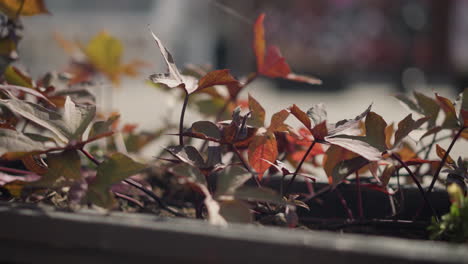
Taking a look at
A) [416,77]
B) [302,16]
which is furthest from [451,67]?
[302,16]

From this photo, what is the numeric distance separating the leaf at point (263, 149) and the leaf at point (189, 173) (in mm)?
68

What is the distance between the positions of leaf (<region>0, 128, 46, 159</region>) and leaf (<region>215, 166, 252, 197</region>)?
15cm

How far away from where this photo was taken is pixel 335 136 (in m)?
0.44

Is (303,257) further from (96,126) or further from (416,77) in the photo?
(416,77)

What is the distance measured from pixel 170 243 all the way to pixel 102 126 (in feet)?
0.57

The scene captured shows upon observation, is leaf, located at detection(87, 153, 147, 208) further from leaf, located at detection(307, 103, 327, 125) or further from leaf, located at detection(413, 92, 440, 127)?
leaf, located at detection(413, 92, 440, 127)

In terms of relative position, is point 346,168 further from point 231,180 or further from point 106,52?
point 106,52

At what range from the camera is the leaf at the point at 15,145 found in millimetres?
375

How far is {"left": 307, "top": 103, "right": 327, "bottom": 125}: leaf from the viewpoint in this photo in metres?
0.44

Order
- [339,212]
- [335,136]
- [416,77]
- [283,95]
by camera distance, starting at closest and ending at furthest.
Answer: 1. [335,136]
2. [339,212]
3. [283,95]
4. [416,77]

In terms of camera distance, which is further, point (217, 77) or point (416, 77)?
point (416, 77)

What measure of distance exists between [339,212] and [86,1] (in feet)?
23.1

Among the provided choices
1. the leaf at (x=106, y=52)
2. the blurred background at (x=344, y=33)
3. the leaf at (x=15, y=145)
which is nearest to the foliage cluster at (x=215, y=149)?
the leaf at (x=15, y=145)

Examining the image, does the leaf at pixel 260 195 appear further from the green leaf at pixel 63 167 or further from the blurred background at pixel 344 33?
the blurred background at pixel 344 33
